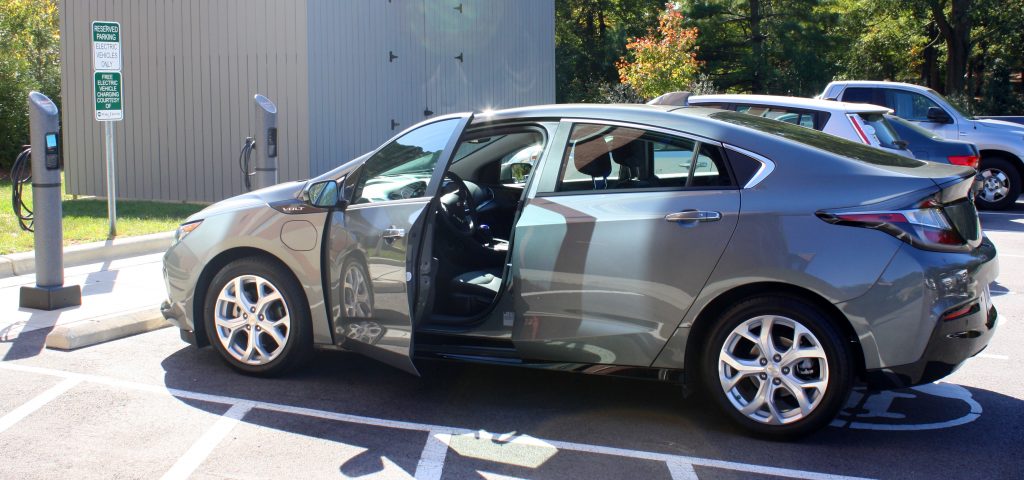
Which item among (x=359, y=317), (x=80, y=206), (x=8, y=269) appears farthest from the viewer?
(x=80, y=206)

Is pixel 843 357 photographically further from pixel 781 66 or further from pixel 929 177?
pixel 781 66

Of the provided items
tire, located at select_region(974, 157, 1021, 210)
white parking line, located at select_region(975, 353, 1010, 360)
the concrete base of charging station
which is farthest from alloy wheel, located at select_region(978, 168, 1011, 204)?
the concrete base of charging station

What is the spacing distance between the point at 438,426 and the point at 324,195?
4.72 ft

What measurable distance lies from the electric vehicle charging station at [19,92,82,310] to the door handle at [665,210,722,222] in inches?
187

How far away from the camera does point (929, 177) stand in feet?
14.8

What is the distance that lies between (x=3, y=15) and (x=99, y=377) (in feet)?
64.6

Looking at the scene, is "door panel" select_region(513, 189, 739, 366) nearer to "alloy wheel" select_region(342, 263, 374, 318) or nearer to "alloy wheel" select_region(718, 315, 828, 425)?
"alloy wheel" select_region(718, 315, 828, 425)

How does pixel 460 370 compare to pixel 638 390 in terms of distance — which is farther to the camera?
pixel 460 370

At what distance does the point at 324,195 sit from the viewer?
5336 millimetres

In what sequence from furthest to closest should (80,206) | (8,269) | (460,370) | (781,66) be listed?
(781,66) < (80,206) < (8,269) < (460,370)

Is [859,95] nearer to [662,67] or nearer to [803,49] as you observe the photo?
[662,67]

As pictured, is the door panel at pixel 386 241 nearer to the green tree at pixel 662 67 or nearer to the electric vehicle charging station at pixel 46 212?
the electric vehicle charging station at pixel 46 212

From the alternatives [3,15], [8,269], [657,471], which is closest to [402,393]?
[657,471]

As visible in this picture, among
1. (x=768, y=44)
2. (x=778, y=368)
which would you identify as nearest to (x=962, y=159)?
(x=778, y=368)
